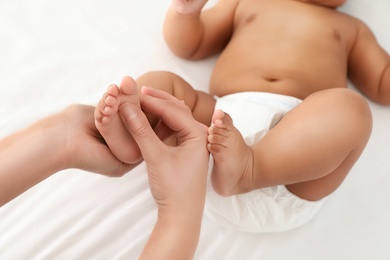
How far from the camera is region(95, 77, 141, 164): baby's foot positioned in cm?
70

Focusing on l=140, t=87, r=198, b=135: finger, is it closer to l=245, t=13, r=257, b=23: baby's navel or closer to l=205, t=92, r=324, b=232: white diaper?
l=205, t=92, r=324, b=232: white diaper

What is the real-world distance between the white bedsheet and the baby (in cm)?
11

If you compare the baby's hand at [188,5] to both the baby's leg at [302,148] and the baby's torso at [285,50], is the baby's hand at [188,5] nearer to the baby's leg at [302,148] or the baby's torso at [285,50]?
the baby's torso at [285,50]

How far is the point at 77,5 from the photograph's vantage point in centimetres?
122

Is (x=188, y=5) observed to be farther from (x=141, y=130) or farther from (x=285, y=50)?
(x=141, y=130)

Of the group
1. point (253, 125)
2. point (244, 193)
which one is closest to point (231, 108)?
point (253, 125)

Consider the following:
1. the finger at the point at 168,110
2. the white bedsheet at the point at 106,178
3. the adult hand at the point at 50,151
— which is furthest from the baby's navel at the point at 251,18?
the adult hand at the point at 50,151

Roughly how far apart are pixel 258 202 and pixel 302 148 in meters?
0.19

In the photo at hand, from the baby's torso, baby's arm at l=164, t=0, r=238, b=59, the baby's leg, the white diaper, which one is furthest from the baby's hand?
the baby's leg

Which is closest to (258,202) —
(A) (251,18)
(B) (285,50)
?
(B) (285,50)

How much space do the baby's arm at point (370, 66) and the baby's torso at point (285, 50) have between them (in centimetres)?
3

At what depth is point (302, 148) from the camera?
2.79 feet

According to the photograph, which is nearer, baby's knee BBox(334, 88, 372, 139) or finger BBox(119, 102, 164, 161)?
finger BBox(119, 102, 164, 161)

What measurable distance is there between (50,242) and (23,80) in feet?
1.40
